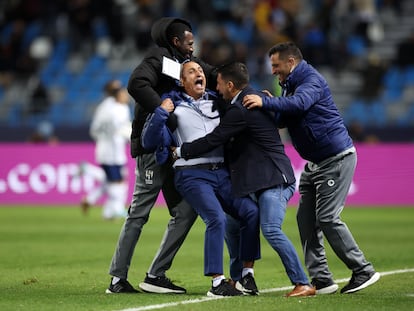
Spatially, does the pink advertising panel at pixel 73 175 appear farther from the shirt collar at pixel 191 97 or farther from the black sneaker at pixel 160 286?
the shirt collar at pixel 191 97

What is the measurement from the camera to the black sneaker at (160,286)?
1025cm

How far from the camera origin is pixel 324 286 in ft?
33.3

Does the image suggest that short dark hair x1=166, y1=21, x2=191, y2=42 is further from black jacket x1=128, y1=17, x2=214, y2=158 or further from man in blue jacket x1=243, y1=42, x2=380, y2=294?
man in blue jacket x1=243, y1=42, x2=380, y2=294

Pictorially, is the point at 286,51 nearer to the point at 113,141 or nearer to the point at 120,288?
the point at 120,288

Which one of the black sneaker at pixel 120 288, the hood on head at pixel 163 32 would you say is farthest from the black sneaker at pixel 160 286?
the hood on head at pixel 163 32

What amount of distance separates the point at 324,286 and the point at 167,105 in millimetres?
2332

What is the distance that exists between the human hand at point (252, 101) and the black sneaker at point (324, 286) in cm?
189

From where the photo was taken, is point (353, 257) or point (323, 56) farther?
point (323, 56)

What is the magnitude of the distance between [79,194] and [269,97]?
15.2m

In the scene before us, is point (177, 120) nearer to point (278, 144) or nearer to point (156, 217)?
point (278, 144)

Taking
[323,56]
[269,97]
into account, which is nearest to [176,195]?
[269,97]

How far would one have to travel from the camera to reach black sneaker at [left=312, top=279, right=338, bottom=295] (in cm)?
1009

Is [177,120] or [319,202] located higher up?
[177,120]

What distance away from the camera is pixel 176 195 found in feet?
34.2
